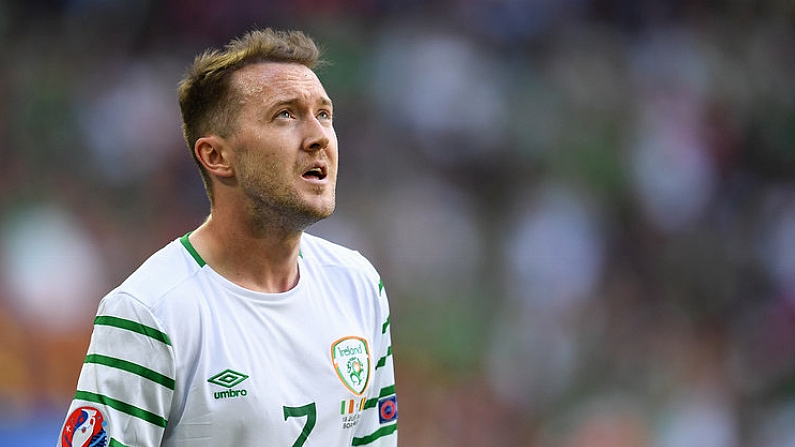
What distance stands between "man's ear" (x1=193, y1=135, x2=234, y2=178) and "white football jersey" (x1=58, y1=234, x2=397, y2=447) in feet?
0.77

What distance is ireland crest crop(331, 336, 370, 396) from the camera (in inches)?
132

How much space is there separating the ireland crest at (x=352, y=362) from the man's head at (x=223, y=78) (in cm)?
63

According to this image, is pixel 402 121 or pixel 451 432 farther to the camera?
pixel 402 121

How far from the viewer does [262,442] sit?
10.0ft

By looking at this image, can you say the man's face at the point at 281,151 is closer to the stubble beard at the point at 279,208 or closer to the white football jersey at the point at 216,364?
the stubble beard at the point at 279,208

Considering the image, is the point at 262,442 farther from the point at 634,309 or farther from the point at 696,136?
the point at 696,136

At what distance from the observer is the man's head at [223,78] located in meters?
3.29

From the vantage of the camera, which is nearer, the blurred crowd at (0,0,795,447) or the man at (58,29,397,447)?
the man at (58,29,397,447)

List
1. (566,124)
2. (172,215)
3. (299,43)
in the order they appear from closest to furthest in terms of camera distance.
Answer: (299,43), (172,215), (566,124)

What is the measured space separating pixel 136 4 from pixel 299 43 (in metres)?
6.12

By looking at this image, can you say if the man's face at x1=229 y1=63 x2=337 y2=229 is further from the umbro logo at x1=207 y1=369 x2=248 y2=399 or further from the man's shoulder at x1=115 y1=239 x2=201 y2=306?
the umbro logo at x1=207 y1=369 x2=248 y2=399

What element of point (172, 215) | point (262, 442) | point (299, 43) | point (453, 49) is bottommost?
point (262, 442)

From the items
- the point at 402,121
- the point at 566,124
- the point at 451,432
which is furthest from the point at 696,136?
the point at 451,432

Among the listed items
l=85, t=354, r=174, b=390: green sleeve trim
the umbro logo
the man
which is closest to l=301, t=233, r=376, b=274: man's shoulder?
the man
